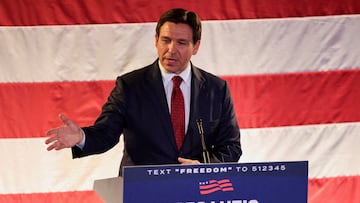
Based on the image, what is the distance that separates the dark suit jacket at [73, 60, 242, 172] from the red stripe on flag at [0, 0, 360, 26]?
2.17 ft

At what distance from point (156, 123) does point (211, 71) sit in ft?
2.68

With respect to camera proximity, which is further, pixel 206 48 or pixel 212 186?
pixel 206 48

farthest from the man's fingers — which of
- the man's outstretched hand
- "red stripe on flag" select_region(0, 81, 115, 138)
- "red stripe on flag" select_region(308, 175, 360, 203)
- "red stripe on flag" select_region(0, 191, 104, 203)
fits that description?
"red stripe on flag" select_region(308, 175, 360, 203)

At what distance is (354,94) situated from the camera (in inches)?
105

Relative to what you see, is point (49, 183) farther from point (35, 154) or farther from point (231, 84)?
point (231, 84)

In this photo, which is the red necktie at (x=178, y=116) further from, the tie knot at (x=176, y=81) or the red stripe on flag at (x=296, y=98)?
the red stripe on flag at (x=296, y=98)

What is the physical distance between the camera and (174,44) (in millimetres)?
1791

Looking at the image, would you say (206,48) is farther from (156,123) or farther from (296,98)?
(156,123)

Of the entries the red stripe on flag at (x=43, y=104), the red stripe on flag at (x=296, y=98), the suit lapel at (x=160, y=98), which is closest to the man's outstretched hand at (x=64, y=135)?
the suit lapel at (x=160, y=98)

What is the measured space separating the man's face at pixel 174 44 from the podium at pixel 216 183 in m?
0.58

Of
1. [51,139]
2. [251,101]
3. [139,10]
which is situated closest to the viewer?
[51,139]

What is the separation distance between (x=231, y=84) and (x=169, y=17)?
0.85m

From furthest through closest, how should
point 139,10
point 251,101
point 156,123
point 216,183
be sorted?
1. point 251,101
2. point 139,10
3. point 156,123
4. point 216,183

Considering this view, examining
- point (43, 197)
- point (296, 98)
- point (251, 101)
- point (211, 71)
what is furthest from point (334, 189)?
point (43, 197)
